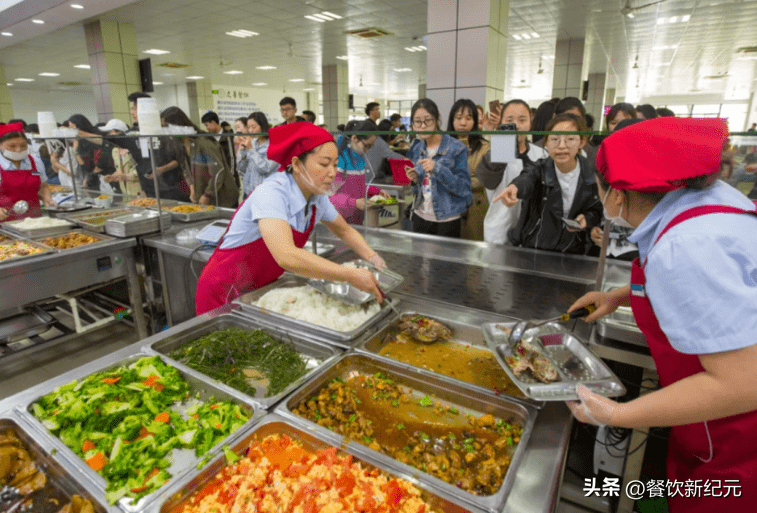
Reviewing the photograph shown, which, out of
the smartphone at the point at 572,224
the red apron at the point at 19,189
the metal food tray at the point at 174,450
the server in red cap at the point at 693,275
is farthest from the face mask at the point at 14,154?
the server in red cap at the point at 693,275

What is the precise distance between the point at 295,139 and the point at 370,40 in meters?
10.0

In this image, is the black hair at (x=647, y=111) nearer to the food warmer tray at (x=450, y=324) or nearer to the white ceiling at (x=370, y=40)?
the food warmer tray at (x=450, y=324)

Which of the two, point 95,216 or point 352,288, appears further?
point 95,216

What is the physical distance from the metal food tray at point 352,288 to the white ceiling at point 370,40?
7.15 m

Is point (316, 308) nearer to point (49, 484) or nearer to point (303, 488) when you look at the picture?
point (303, 488)

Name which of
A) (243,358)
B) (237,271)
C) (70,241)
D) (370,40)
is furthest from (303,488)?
(370,40)

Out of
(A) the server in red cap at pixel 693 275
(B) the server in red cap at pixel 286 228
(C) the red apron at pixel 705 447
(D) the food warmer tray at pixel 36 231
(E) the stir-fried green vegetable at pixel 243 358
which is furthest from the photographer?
(D) the food warmer tray at pixel 36 231

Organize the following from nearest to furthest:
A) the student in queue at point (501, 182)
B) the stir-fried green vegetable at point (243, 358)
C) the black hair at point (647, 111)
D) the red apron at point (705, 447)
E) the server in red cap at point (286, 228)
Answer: the red apron at point (705, 447)
the stir-fried green vegetable at point (243, 358)
the server in red cap at point (286, 228)
the student in queue at point (501, 182)
the black hair at point (647, 111)

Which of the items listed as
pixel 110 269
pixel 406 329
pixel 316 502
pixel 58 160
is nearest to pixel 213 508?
pixel 316 502

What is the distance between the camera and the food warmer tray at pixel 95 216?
3.30m

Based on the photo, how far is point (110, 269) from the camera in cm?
312

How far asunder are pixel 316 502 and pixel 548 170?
1.90 meters

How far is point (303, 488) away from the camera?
1019mm

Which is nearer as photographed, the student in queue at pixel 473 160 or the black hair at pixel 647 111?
the student in queue at pixel 473 160
